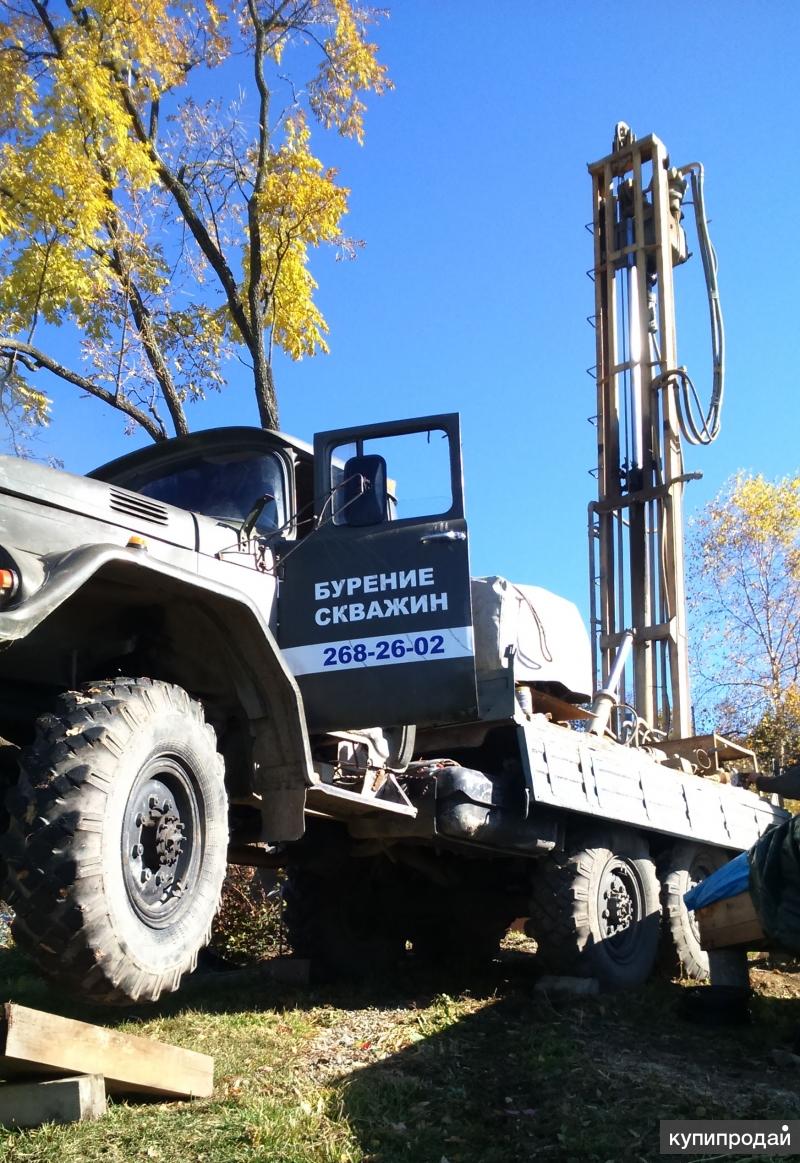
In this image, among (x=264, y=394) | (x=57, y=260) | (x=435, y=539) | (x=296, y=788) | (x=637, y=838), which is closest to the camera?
(x=296, y=788)

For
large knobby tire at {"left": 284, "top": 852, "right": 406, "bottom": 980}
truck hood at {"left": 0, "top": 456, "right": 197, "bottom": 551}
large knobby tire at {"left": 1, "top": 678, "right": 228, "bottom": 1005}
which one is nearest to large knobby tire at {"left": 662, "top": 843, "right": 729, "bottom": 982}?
large knobby tire at {"left": 284, "top": 852, "right": 406, "bottom": 980}

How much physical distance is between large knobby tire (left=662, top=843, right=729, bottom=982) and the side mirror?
3.53 m

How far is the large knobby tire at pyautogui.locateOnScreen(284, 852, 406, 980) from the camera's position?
22.8ft

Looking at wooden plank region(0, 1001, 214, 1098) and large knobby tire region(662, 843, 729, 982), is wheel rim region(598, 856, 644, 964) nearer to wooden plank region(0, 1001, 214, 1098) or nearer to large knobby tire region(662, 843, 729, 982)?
large knobby tire region(662, 843, 729, 982)

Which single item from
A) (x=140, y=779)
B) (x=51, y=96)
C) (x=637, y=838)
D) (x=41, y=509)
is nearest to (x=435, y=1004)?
(x=637, y=838)

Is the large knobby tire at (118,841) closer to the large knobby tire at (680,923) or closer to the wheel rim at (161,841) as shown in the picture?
the wheel rim at (161,841)

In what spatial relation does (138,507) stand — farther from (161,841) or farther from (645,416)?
(645,416)

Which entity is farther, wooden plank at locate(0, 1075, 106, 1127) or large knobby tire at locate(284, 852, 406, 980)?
large knobby tire at locate(284, 852, 406, 980)

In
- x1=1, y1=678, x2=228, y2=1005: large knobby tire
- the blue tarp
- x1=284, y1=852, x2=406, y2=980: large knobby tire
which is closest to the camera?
x1=1, y1=678, x2=228, y2=1005: large knobby tire

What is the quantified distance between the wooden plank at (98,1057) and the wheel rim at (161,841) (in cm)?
43

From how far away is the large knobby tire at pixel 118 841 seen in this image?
3.47 metres

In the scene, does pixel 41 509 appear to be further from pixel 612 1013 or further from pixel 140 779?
pixel 612 1013

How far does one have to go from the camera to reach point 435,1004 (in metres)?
6.04

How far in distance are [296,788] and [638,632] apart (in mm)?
7300
